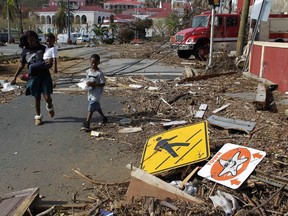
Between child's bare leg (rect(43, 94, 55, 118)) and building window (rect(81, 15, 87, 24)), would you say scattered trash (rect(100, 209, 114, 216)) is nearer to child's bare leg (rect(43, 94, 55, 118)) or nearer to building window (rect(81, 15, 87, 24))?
child's bare leg (rect(43, 94, 55, 118))

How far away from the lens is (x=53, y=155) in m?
5.45

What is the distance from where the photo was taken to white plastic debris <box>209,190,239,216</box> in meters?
3.30

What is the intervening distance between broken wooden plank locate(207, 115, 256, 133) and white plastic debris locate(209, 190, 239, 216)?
2.22 meters

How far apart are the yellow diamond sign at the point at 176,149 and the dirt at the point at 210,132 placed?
0.14m

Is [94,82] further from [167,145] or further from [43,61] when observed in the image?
[167,145]

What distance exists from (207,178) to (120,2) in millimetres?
118233

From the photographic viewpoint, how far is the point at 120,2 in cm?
11656

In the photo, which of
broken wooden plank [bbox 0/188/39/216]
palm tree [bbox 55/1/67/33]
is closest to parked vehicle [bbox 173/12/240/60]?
broken wooden plank [bbox 0/188/39/216]

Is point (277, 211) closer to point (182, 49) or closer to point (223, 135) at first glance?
point (223, 135)

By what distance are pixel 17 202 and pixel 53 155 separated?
179cm

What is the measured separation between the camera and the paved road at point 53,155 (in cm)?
450

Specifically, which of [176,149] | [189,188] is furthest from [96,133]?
[189,188]

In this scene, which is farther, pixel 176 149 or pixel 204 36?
pixel 204 36

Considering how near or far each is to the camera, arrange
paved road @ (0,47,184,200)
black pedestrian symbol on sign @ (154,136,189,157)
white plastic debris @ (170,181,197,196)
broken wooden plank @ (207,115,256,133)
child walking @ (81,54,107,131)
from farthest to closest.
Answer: child walking @ (81,54,107,131) → broken wooden plank @ (207,115,256,133) → paved road @ (0,47,184,200) → black pedestrian symbol on sign @ (154,136,189,157) → white plastic debris @ (170,181,197,196)
